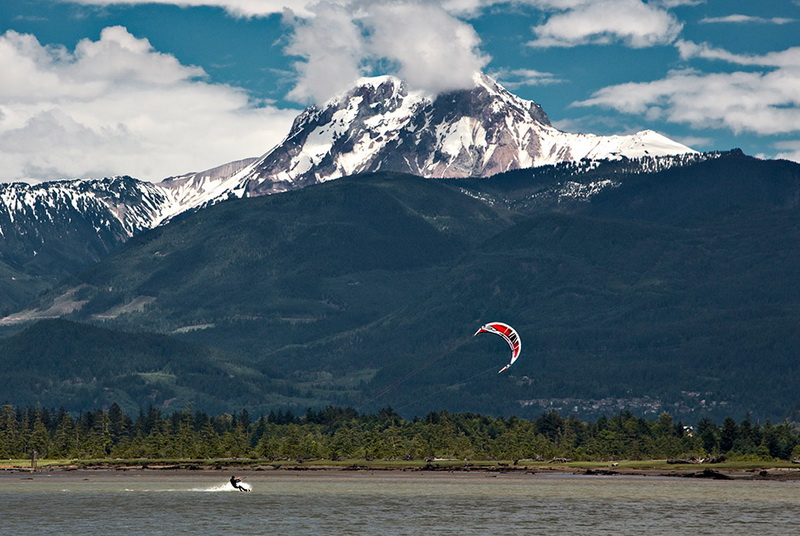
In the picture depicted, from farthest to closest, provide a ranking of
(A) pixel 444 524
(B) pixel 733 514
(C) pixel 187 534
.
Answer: (B) pixel 733 514, (A) pixel 444 524, (C) pixel 187 534

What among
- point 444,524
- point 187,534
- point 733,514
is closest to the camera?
point 187,534

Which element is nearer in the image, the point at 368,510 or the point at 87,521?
the point at 87,521

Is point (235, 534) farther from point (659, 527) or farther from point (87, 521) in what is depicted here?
point (659, 527)

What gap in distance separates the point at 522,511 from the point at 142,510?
4844 centimetres

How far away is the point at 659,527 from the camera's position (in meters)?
174

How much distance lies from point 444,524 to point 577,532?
1684 centimetres

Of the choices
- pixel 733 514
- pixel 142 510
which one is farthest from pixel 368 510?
pixel 733 514

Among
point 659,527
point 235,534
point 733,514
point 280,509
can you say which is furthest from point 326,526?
point 733,514

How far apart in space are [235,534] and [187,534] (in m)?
5.13

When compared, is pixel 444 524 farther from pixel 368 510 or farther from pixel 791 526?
pixel 791 526

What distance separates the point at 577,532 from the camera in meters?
168

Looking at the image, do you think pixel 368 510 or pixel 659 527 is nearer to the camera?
pixel 659 527

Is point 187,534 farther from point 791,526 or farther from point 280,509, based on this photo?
point 791,526

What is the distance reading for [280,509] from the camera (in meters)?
199
